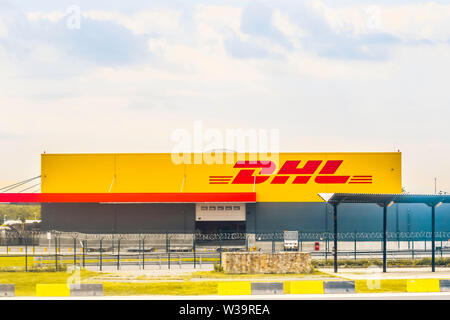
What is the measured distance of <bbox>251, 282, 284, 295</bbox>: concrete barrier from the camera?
28109 millimetres

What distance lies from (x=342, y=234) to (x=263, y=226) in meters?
7.11

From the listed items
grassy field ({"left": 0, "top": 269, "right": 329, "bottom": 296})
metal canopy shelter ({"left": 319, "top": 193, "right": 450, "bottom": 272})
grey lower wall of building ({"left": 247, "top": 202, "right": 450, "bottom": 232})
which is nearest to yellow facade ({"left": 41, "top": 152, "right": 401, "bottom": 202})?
grey lower wall of building ({"left": 247, "top": 202, "right": 450, "bottom": 232})

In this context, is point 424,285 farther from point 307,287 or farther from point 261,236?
point 261,236

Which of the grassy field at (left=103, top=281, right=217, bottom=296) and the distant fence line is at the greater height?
the distant fence line

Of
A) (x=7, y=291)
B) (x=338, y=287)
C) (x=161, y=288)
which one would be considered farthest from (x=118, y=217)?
(x=338, y=287)

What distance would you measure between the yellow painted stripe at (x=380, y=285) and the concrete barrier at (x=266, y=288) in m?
4.07

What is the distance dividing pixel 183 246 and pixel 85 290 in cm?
2529

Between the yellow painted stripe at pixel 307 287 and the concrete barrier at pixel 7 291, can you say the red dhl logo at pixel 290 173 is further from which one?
the concrete barrier at pixel 7 291

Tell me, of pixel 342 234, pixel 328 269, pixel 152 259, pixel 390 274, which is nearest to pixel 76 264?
pixel 152 259

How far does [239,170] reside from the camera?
60.9m

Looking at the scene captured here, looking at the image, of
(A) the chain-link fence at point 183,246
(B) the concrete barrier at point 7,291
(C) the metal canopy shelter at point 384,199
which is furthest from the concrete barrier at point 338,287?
(A) the chain-link fence at point 183,246

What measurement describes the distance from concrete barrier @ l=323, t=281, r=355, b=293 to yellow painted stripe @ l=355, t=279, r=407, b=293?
1892mm

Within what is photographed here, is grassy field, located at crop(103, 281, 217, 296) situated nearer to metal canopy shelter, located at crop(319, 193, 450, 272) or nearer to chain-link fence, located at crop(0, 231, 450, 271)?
metal canopy shelter, located at crop(319, 193, 450, 272)
